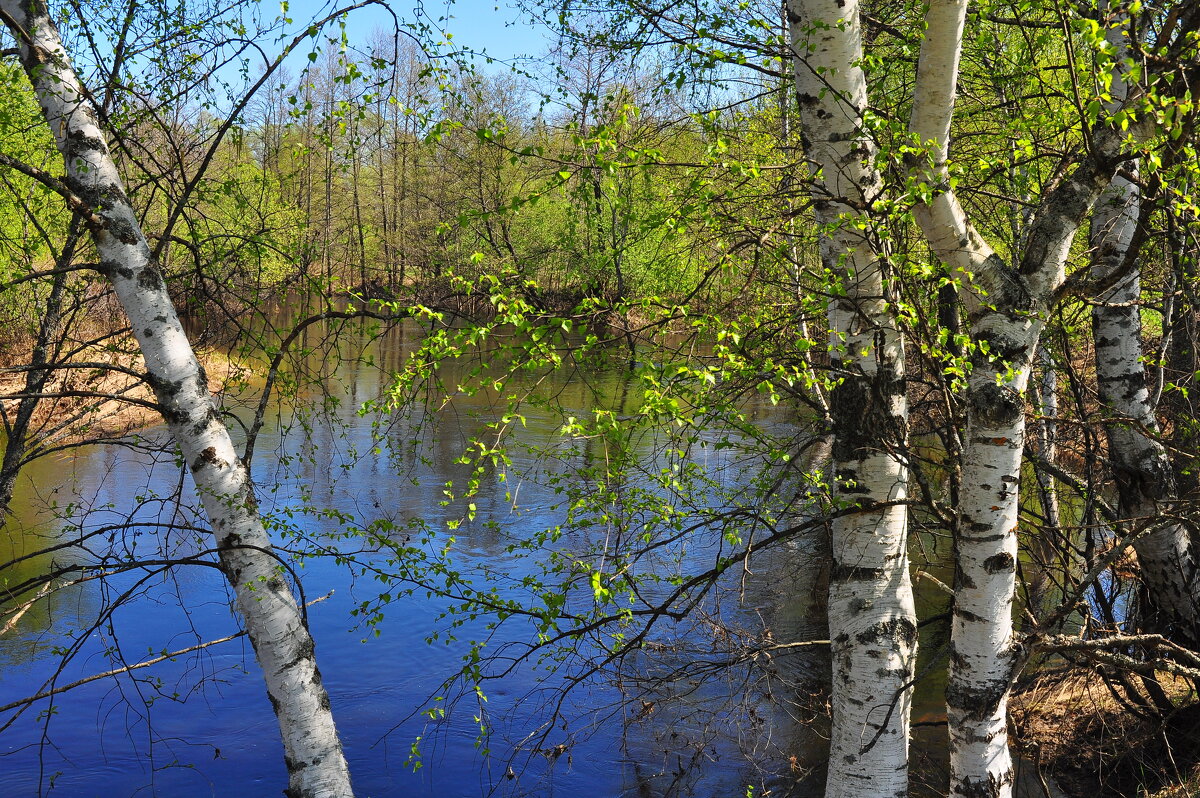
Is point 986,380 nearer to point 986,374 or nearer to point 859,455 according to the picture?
point 986,374

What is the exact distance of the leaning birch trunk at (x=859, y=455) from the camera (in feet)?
13.8

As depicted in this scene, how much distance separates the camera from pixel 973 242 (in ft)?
13.4

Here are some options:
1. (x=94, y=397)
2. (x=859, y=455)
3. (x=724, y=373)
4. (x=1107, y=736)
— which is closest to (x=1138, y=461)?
(x=1107, y=736)

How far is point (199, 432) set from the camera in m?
4.34

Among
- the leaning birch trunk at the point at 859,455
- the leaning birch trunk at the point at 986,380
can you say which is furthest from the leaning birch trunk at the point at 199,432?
the leaning birch trunk at the point at 986,380

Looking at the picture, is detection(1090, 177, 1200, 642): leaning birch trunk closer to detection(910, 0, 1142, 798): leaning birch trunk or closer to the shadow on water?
the shadow on water

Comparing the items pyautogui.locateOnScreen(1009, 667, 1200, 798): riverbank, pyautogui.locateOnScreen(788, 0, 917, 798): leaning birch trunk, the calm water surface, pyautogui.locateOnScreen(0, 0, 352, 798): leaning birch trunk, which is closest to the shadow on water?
the calm water surface

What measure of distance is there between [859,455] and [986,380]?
2.42ft

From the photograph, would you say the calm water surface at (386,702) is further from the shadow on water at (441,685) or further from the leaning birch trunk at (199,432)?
the leaning birch trunk at (199,432)

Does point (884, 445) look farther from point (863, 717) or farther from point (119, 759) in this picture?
point (119, 759)

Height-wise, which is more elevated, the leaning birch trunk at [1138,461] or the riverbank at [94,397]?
the riverbank at [94,397]

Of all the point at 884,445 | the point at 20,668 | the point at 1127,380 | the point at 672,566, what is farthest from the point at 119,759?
the point at 1127,380

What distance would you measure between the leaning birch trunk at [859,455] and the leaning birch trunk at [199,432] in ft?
8.04

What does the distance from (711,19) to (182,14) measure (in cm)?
301
